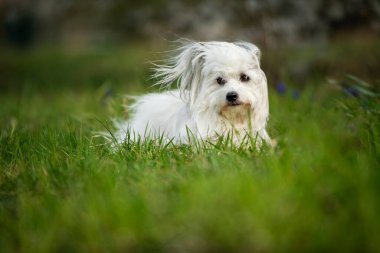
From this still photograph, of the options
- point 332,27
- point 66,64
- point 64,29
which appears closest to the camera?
point 332,27

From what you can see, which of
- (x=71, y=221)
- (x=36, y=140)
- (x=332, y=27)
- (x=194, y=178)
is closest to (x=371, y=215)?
(x=194, y=178)

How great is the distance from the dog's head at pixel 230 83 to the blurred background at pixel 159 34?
1.85 m

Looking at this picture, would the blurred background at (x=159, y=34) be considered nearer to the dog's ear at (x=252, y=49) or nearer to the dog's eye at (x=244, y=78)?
the dog's ear at (x=252, y=49)

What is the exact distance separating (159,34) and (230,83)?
2118mm

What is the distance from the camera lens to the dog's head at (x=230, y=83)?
4.29m

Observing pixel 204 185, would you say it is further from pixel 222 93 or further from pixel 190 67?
pixel 190 67

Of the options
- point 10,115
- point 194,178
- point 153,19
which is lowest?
point 10,115

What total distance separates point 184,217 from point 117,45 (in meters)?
14.9

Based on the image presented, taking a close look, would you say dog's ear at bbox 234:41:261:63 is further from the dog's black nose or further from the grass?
the grass

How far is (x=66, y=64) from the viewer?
45.5 ft

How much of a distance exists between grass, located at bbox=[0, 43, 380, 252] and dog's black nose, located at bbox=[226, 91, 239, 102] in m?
0.44

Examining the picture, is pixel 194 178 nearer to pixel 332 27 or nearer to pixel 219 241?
pixel 219 241

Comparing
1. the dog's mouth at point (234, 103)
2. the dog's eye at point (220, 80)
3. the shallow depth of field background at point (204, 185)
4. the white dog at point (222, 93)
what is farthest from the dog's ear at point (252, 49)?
the shallow depth of field background at point (204, 185)

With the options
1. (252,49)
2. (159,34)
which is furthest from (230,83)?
(159,34)
